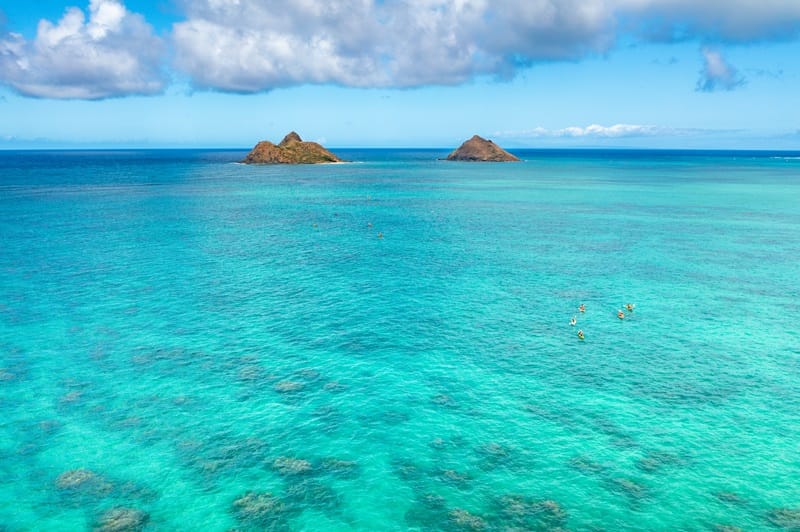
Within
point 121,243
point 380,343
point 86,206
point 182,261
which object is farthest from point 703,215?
point 86,206

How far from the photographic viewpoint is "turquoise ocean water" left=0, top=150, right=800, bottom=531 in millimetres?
27516

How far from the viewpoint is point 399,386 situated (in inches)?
1565

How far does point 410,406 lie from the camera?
37.1m

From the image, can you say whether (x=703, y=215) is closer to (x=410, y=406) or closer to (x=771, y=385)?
(x=771, y=385)

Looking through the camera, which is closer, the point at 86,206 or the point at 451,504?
the point at 451,504

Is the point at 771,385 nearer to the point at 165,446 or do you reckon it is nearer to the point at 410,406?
the point at 410,406

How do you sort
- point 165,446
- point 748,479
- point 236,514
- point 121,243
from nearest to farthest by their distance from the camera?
point 236,514 → point 748,479 → point 165,446 → point 121,243

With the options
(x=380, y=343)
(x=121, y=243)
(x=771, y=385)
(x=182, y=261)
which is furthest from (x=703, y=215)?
(x=121, y=243)

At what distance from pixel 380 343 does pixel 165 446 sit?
804 inches

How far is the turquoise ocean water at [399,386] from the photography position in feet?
90.3

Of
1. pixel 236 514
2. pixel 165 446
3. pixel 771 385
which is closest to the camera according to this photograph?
pixel 236 514

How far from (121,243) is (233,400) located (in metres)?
61.5

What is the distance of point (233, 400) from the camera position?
3716 cm

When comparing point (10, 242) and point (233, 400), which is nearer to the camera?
point (233, 400)
